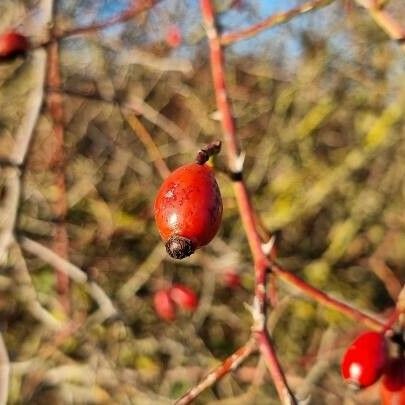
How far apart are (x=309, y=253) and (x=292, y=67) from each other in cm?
97

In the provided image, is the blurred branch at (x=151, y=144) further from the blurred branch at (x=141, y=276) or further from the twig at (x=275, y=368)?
the twig at (x=275, y=368)

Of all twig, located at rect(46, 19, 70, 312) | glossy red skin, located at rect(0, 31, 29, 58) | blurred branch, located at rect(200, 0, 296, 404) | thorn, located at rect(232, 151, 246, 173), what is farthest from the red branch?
thorn, located at rect(232, 151, 246, 173)

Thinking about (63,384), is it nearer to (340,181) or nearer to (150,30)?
(340,181)

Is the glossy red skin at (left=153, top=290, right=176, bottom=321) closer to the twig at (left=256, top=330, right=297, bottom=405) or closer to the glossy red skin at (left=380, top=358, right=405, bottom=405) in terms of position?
the glossy red skin at (left=380, top=358, right=405, bottom=405)

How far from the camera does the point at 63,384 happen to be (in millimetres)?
2607

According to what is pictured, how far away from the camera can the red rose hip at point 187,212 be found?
0.78 meters

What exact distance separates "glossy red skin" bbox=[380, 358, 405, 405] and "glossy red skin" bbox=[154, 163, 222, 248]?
41cm

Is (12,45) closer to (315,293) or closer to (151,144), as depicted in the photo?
(151,144)

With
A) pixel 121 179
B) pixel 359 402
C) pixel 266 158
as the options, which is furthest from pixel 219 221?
pixel 121 179

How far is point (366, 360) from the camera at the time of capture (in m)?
1.00

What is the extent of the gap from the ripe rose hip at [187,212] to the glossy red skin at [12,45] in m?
0.69

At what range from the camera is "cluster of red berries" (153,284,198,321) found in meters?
2.70

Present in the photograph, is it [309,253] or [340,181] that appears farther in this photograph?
[309,253]

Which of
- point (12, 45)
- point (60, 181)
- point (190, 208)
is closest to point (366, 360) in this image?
point (190, 208)
